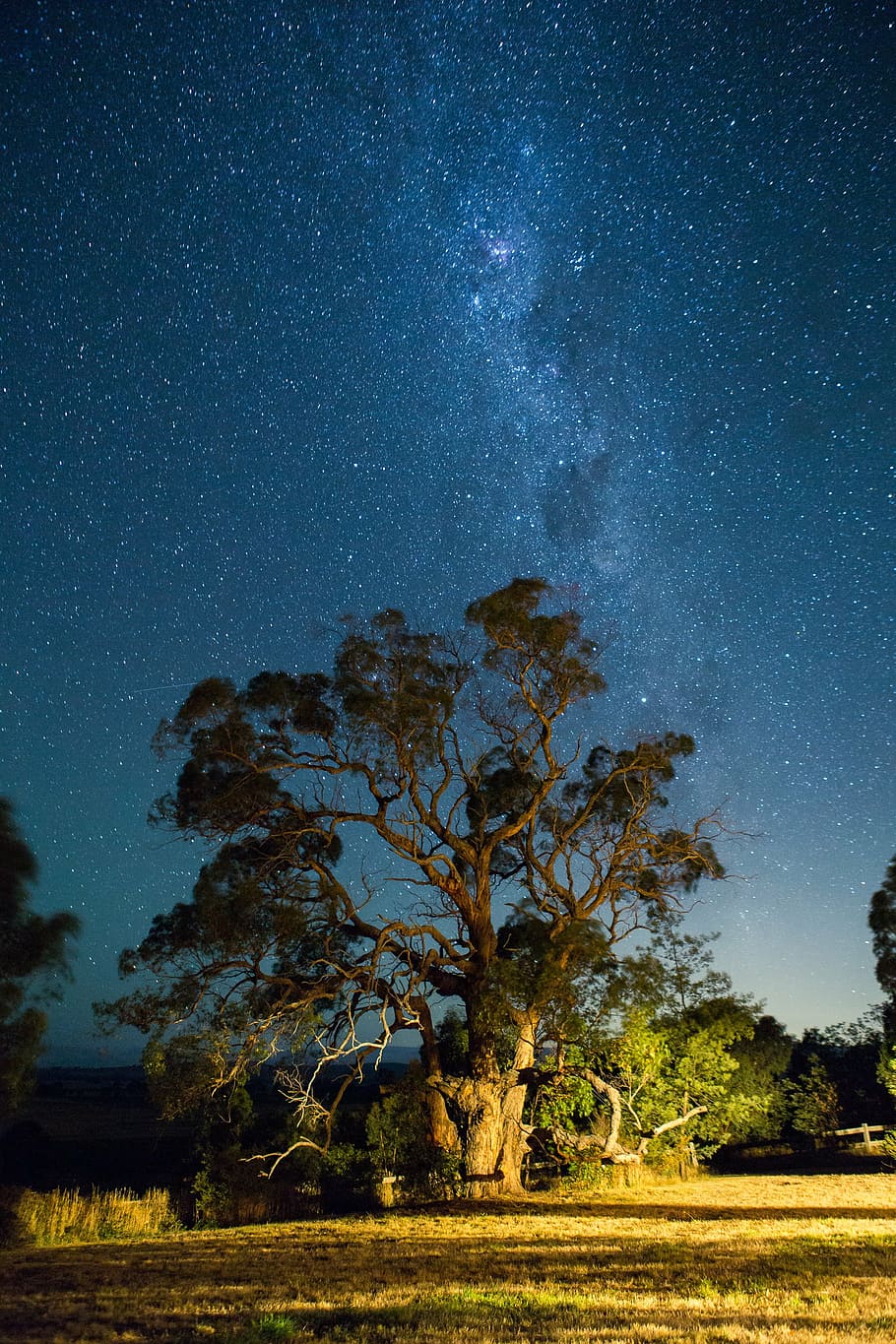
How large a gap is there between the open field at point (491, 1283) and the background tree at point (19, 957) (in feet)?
20.4

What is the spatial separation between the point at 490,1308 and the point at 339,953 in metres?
14.8

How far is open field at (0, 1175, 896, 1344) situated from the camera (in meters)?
5.42

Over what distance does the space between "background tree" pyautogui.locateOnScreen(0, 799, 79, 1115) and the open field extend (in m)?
6.21

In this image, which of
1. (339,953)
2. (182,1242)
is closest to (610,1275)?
(182,1242)

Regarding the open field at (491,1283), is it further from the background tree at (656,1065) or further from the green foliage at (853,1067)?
the green foliage at (853,1067)

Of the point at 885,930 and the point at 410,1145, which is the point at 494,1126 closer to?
the point at 410,1145

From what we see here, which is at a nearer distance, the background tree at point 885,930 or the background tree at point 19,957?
the background tree at point 19,957

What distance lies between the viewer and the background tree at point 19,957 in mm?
18094

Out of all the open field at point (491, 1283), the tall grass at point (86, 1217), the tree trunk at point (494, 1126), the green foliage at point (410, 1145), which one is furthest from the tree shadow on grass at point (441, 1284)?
the green foliage at point (410, 1145)

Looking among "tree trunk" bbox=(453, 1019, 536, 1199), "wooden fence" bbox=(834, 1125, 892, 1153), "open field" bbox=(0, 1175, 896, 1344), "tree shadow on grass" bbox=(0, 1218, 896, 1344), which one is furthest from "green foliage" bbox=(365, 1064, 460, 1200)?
"wooden fence" bbox=(834, 1125, 892, 1153)

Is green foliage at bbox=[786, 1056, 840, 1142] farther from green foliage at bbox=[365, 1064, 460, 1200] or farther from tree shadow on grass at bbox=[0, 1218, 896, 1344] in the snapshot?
tree shadow on grass at bbox=[0, 1218, 896, 1344]

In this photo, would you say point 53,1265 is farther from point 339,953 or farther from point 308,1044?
point 339,953

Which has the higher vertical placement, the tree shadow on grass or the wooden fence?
the wooden fence

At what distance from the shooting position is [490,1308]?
6.04m
